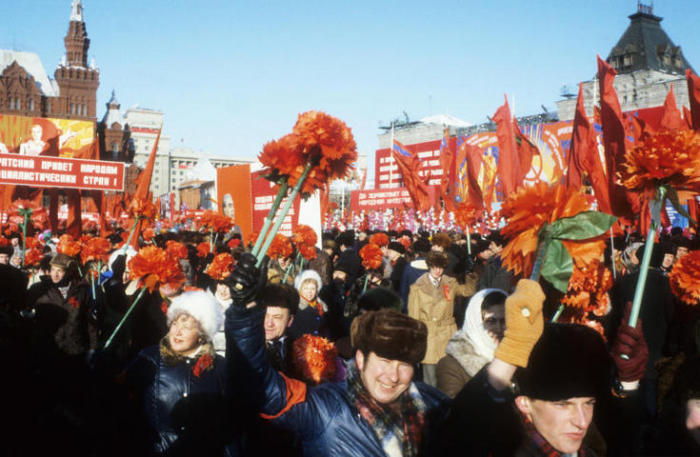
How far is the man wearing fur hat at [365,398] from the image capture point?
2.19 meters

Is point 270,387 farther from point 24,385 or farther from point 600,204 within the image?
point 600,204

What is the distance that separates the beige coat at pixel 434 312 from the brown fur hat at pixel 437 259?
19cm

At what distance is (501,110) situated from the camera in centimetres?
891

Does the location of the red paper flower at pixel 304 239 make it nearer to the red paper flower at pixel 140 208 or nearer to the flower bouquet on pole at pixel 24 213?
the red paper flower at pixel 140 208

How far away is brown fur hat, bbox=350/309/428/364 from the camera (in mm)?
2529

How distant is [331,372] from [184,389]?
0.77 metres

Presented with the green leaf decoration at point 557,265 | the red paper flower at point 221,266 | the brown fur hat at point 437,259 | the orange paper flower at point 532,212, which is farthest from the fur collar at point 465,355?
the red paper flower at point 221,266

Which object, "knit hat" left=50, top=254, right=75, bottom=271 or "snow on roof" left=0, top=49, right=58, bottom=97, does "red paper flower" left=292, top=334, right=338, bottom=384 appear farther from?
"snow on roof" left=0, top=49, right=58, bottom=97

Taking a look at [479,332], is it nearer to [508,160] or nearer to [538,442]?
[538,442]

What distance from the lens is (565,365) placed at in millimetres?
2039

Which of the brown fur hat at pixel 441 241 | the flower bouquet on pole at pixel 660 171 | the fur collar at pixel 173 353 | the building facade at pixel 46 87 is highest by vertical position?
the building facade at pixel 46 87

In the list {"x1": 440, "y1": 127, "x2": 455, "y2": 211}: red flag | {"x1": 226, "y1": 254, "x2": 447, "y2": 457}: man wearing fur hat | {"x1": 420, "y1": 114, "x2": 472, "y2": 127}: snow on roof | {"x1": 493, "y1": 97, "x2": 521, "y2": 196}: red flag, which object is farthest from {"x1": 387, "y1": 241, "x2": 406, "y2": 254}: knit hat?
{"x1": 420, "y1": 114, "x2": 472, "y2": 127}: snow on roof

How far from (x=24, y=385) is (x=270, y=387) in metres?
1.57

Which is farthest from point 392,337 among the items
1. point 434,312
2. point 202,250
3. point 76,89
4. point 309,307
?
point 76,89
